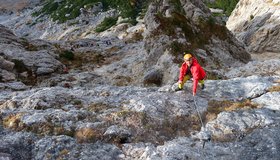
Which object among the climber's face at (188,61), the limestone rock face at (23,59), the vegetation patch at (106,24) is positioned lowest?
the vegetation patch at (106,24)

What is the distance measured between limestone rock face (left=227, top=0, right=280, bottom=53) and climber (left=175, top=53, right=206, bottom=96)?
26876 millimetres

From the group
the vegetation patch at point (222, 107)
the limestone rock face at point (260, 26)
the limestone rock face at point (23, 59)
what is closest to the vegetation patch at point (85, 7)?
the limestone rock face at point (260, 26)

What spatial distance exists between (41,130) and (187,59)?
712cm

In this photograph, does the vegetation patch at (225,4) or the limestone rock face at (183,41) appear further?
the vegetation patch at (225,4)

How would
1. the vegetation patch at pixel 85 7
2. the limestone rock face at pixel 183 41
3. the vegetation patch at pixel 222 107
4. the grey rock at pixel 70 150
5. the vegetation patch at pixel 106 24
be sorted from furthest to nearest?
the vegetation patch at pixel 85 7 < the vegetation patch at pixel 106 24 < the limestone rock face at pixel 183 41 < the vegetation patch at pixel 222 107 < the grey rock at pixel 70 150

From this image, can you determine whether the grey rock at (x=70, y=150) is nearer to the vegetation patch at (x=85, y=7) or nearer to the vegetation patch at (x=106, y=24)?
the vegetation patch at (x=85, y=7)

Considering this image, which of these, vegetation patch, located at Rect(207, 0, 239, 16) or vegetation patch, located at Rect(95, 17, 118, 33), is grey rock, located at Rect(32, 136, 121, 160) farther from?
vegetation patch, located at Rect(207, 0, 239, 16)

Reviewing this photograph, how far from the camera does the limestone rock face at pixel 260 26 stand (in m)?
40.4

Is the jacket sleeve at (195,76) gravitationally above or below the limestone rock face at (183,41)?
above

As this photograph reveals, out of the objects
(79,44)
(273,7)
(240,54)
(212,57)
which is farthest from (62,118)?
(273,7)

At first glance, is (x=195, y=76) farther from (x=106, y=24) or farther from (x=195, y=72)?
(x=106, y=24)

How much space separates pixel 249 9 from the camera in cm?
5147

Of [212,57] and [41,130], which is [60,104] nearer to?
[41,130]

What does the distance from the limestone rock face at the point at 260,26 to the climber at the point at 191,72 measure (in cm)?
2688
